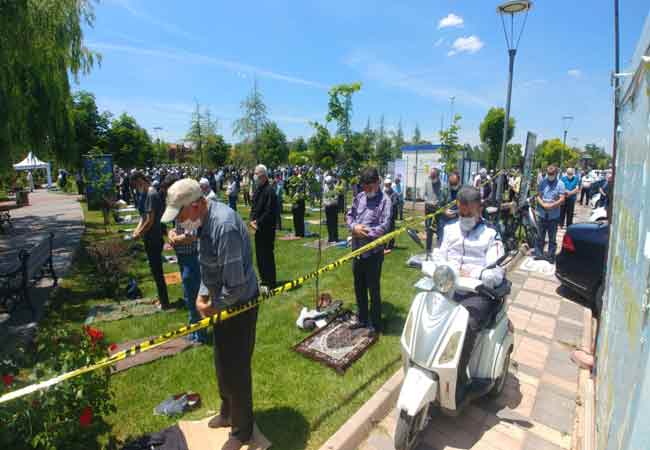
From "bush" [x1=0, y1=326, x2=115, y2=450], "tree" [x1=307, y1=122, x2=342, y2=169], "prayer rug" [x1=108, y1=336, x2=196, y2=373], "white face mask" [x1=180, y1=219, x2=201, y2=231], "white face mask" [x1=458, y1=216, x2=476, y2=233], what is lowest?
"prayer rug" [x1=108, y1=336, x2=196, y2=373]

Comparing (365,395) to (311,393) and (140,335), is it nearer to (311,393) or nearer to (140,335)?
(311,393)

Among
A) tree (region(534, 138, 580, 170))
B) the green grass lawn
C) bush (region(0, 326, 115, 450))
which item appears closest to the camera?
bush (region(0, 326, 115, 450))

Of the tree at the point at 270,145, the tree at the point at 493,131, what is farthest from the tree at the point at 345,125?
the tree at the point at 493,131

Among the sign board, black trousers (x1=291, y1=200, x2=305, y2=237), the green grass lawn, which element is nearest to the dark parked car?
the green grass lawn

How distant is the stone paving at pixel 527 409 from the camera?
9.16 feet

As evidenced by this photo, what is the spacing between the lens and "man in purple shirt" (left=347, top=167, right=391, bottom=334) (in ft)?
13.5

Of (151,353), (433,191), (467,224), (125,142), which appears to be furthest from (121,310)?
(125,142)

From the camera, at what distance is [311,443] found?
8.98 ft

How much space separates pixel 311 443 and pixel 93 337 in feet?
5.85

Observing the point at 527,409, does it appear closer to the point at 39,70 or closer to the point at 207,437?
the point at 207,437

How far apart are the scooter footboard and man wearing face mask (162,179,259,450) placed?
1135mm

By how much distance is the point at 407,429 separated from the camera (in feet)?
8.04

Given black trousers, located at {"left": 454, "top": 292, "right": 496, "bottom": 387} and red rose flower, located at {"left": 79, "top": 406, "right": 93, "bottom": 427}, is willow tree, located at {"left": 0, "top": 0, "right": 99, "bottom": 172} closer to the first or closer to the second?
red rose flower, located at {"left": 79, "top": 406, "right": 93, "bottom": 427}

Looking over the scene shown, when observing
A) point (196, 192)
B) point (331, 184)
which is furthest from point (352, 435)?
point (331, 184)
